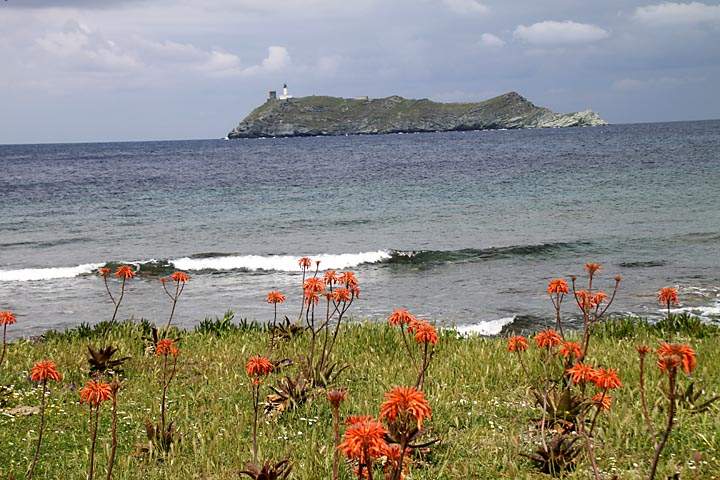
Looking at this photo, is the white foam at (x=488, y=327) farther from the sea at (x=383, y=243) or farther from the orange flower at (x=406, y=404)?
the orange flower at (x=406, y=404)

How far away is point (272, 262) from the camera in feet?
81.3

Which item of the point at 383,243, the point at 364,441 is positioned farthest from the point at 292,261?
the point at 364,441

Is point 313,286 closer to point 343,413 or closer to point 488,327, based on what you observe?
point 343,413

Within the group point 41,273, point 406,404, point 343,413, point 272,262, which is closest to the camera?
point 406,404

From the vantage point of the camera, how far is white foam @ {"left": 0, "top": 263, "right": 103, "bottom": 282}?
22797 mm

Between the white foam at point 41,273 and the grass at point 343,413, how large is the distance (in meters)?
13.9

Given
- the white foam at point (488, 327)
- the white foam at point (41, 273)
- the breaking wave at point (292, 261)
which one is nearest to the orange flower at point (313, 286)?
the white foam at point (488, 327)

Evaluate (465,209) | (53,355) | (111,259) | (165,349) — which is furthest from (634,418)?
(465,209)

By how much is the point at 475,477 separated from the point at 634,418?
6.06 feet

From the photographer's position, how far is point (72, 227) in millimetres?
35031

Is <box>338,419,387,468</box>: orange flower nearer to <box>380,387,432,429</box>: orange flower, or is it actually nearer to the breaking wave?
<box>380,387,432,429</box>: orange flower

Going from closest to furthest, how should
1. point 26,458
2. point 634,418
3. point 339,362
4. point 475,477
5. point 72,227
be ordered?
point 475,477
point 26,458
point 634,418
point 339,362
point 72,227

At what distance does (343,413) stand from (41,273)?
768 inches

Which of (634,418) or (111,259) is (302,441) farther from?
(111,259)
